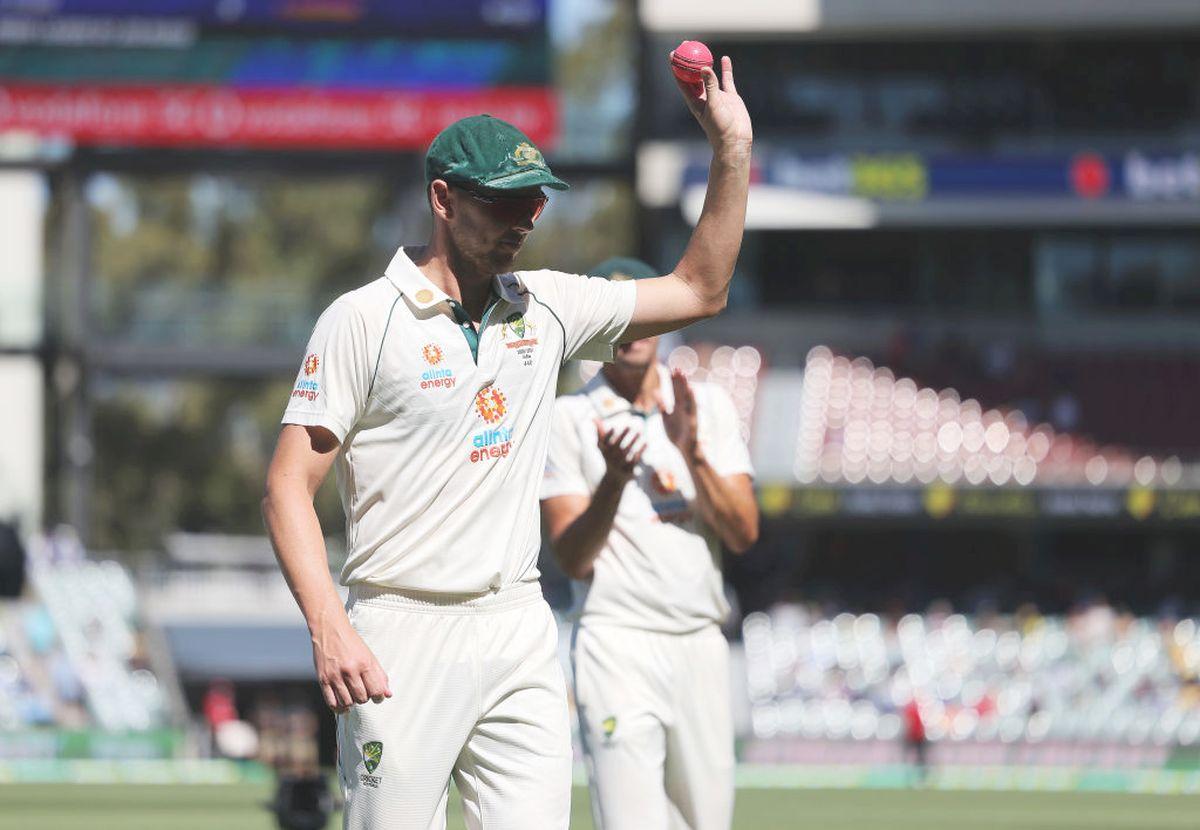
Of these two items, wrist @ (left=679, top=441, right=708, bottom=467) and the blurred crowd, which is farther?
the blurred crowd

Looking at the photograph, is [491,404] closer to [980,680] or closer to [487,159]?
[487,159]

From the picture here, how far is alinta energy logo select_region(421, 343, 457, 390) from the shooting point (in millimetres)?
4312

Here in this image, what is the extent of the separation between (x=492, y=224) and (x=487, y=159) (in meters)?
0.14

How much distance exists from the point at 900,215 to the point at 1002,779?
794 centimetres

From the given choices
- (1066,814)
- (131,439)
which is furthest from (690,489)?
(131,439)

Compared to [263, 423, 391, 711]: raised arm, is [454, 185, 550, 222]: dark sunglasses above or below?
above

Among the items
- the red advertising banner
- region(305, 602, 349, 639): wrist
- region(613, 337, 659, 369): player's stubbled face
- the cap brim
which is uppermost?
the cap brim

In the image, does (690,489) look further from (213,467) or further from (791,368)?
(213,467)

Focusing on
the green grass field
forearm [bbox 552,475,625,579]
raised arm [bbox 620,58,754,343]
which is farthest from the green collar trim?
the green grass field

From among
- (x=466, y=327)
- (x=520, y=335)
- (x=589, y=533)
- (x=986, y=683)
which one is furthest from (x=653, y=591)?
(x=986, y=683)

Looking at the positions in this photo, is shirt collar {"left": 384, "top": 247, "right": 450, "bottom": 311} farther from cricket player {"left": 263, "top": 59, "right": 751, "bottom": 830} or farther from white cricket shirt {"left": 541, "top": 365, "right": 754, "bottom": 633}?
white cricket shirt {"left": 541, "top": 365, "right": 754, "bottom": 633}

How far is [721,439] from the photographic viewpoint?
6.27 metres

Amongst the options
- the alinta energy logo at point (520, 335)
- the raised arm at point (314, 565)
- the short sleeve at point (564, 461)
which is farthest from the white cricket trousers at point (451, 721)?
the short sleeve at point (564, 461)

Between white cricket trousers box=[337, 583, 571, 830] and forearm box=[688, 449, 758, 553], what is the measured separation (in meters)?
1.68
